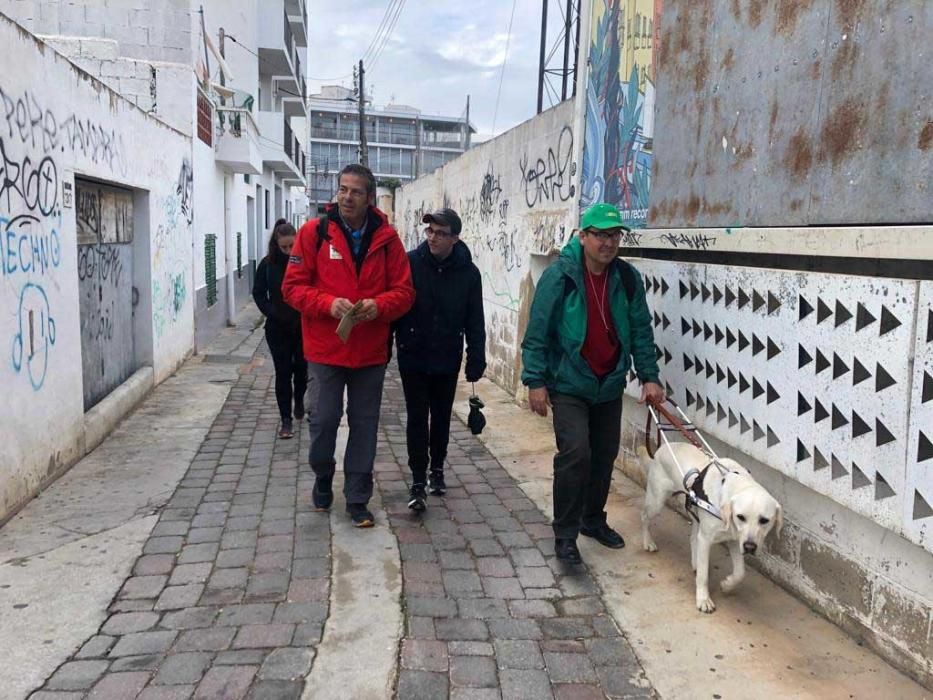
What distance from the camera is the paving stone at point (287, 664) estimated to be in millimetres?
2967

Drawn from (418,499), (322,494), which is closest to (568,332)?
(418,499)

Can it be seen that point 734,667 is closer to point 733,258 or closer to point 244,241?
point 733,258

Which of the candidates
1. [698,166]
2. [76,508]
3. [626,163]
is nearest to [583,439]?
[698,166]

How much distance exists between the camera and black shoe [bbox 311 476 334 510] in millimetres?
4742

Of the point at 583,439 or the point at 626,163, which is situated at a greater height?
the point at 626,163

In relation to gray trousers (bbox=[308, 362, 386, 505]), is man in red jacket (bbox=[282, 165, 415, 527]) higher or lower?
higher

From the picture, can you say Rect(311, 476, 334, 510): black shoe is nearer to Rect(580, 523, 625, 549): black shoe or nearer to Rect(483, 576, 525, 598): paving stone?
Rect(483, 576, 525, 598): paving stone

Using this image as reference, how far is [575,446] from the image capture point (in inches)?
153

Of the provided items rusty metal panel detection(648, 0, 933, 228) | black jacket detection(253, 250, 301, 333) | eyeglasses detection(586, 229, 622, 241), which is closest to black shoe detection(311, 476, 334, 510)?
black jacket detection(253, 250, 301, 333)

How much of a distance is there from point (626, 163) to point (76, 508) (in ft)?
14.4

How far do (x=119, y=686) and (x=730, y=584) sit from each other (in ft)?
8.72

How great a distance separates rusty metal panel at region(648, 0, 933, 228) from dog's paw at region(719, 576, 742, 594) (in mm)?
1693

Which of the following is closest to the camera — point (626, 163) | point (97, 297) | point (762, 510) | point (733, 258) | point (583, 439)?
point (762, 510)

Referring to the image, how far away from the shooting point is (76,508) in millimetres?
4758
